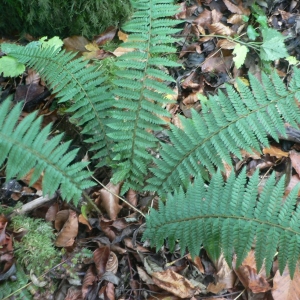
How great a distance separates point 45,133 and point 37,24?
5.15 ft

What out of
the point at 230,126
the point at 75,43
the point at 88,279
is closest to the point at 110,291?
the point at 88,279

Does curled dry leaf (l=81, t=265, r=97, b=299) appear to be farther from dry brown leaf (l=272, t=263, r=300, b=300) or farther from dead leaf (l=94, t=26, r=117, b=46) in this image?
dead leaf (l=94, t=26, r=117, b=46)

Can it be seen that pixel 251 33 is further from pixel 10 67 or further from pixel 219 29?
pixel 10 67

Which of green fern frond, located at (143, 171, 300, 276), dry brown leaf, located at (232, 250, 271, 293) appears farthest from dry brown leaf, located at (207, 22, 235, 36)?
dry brown leaf, located at (232, 250, 271, 293)

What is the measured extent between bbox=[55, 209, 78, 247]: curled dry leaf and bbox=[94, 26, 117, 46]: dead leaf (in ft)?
5.57

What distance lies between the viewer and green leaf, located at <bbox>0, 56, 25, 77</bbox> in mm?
2830

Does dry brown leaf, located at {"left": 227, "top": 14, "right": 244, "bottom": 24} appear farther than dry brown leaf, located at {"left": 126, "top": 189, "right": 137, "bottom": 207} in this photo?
Yes

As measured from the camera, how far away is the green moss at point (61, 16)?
9.70 feet

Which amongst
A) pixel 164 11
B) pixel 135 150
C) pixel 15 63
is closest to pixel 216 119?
pixel 135 150

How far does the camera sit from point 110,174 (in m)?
2.80

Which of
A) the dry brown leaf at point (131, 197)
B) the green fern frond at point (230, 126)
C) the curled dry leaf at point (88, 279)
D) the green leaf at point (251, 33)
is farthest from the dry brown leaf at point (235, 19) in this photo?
the curled dry leaf at point (88, 279)

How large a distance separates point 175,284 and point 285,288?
2.39 feet

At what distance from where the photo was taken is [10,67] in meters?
2.85

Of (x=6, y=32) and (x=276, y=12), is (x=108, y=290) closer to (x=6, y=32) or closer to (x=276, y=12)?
(x=6, y=32)
